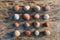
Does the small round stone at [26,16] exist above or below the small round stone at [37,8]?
below

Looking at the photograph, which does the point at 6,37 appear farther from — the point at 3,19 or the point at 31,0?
the point at 31,0

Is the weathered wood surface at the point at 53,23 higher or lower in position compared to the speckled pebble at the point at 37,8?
lower

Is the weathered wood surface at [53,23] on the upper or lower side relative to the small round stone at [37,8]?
lower

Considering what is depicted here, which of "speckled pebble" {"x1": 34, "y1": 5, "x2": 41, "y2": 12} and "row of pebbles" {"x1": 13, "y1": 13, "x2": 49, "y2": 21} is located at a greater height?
"speckled pebble" {"x1": 34, "y1": 5, "x2": 41, "y2": 12}

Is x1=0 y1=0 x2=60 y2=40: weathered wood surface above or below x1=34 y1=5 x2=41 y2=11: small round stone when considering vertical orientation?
below

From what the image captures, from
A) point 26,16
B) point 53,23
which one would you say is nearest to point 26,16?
point 26,16

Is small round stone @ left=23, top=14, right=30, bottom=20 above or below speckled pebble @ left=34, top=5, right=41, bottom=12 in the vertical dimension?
below

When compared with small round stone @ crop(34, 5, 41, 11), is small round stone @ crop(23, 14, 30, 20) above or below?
below

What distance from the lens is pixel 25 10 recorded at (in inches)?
52.3

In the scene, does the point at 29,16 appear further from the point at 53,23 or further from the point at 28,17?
the point at 53,23

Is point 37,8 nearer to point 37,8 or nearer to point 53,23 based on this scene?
point 37,8

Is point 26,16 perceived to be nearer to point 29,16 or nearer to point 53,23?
point 29,16

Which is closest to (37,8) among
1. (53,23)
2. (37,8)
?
(37,8)

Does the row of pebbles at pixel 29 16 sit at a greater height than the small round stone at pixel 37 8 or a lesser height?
lesser
